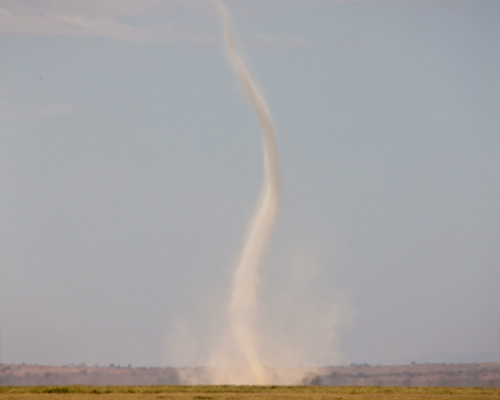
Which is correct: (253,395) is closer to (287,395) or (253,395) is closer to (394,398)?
(287,395)

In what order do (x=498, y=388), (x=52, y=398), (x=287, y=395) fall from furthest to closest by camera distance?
(x=498, y=388), (x=287, y=395), (x=52, y=398)

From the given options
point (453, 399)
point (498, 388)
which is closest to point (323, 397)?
point (453, 399)

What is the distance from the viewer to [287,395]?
92.2 metres

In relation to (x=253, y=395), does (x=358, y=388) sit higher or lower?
lower

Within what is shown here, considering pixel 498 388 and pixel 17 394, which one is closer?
pixel 17 394

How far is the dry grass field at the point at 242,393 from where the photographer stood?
89062 mm

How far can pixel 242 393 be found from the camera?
311 feet

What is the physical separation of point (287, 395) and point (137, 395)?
11785mm

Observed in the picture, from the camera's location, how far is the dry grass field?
89.1 meters

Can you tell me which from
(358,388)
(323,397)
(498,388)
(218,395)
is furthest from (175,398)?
(498,388)

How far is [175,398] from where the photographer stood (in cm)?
8844

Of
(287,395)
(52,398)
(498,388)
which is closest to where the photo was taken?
(52,398)

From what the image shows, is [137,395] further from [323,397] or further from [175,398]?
[323,397]

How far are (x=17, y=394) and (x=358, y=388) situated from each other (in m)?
29.6
